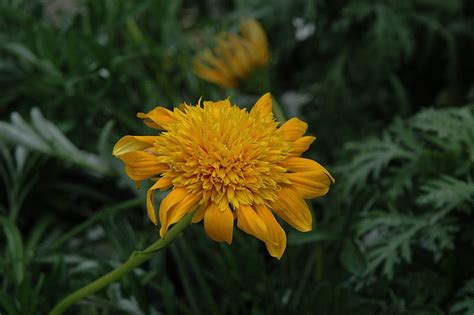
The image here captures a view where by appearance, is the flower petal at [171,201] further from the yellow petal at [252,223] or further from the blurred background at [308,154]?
the blurred background at [308,154]

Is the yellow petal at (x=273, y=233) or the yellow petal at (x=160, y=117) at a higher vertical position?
the yellow petal at (x=160, y=117)

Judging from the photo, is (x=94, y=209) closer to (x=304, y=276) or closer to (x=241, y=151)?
(x=304, y=276)

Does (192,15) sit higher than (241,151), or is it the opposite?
(192,15)

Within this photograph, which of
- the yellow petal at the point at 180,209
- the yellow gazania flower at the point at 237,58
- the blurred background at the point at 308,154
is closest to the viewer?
the yellow petal at the point at 180,209

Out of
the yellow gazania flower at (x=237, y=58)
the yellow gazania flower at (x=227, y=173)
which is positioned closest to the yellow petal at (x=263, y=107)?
the yellow gazania flower at (x=227, y=173)

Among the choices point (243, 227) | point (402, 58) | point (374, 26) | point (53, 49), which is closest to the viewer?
point (243, 227)

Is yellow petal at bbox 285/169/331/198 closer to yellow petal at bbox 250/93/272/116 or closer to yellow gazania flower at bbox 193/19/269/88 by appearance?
yellow petal at bbox 250/93/272/116

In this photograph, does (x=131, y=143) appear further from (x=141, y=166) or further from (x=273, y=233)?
(x=273, y=233)

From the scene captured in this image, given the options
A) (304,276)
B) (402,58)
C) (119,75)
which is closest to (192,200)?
(304,276)
